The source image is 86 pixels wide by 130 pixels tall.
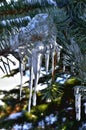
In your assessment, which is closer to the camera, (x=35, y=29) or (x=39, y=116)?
(x=35, y=29)

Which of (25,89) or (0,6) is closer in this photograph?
(0,6)

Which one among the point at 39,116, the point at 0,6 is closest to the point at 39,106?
the point at 39,116

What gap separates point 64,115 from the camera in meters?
3.40

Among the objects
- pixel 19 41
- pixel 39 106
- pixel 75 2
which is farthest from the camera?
pixel 39 106

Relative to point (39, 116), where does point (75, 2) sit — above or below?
above

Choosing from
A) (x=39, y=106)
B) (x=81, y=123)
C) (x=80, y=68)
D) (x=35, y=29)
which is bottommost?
(x=81, y=123)

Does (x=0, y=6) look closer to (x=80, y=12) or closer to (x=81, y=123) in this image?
(x=80, y=12)

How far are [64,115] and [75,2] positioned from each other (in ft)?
8.71

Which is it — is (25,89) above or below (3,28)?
below

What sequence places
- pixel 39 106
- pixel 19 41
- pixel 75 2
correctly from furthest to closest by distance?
pixel 39 106 < pixel 75 2 < pixel 19 41

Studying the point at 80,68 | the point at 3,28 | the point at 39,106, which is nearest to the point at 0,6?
A: the point at 3,28

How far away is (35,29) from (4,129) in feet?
9.30

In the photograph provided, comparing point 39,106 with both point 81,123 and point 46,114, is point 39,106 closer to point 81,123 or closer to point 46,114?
point 46,114

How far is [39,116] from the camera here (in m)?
3.36
